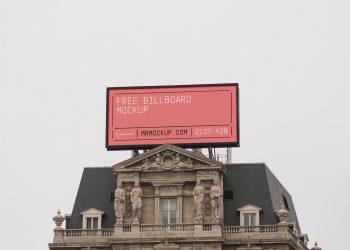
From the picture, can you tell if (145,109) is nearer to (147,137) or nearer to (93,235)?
(147,137)

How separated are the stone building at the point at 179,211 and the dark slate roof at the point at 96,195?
0.10 metres

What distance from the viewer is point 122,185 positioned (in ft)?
414

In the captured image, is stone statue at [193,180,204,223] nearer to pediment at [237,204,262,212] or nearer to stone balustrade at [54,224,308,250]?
stone balustrade at [54,224,308,250]

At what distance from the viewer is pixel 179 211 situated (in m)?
126

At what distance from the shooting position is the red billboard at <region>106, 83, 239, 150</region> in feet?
425

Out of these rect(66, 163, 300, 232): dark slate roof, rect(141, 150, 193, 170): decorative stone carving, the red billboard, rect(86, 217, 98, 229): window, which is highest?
the red billboard

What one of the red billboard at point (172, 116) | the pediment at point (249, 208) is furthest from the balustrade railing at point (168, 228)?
the red billboard at point (172, 116)

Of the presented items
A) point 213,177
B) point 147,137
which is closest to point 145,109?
point 147,137

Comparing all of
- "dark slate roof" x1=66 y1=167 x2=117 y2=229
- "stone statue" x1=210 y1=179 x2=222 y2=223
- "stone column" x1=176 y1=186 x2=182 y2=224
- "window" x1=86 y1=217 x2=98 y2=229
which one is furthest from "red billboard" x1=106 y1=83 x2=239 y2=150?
"window" x1=86 y1=217 x2=98 y2=229

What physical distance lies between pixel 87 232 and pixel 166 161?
424 inches

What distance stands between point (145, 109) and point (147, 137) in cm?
320

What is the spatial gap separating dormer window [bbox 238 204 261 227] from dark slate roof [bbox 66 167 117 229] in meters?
13.3

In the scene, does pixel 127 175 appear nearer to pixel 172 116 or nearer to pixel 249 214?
pixel 172 116

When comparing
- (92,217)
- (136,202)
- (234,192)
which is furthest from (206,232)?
(92,217)
